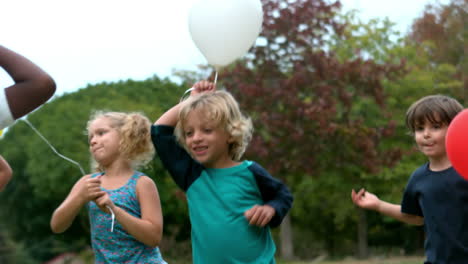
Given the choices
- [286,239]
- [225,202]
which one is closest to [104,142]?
[225,202]

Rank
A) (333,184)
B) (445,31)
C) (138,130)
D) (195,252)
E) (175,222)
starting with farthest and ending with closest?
1. (445,31)
2. (175,222)
3. (333,184)
4. (138,130)
5. (195,252)

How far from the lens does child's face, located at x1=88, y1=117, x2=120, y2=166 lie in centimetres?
407

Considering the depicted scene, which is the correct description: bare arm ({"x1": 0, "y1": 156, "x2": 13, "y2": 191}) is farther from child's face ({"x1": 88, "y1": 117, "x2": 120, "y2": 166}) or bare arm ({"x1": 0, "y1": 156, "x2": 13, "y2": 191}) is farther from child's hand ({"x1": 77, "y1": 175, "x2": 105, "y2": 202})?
child's face ({"x1": 88, "y1": 117, "x2": 120, "y2": 166})

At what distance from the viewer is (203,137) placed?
3.41m

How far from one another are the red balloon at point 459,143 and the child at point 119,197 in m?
1.62

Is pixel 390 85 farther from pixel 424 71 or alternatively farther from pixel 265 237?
pixel 265 237

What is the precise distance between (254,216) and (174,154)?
546 millimetres

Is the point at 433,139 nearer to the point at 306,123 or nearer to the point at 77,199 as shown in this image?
the point at 77,199

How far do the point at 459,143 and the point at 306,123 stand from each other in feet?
51.9

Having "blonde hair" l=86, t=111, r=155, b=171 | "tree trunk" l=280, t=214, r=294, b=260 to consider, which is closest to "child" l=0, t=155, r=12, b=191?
"blonde hair" l=86, t=111, r=155, b=171

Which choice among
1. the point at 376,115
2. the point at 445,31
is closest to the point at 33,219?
the point at 376,115

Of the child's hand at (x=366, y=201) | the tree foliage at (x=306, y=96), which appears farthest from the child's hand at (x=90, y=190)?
the tree foliage at (x=306, y=96)

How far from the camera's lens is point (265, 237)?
11.3 ft

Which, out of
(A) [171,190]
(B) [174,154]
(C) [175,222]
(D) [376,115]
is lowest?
(C) [175,222]
